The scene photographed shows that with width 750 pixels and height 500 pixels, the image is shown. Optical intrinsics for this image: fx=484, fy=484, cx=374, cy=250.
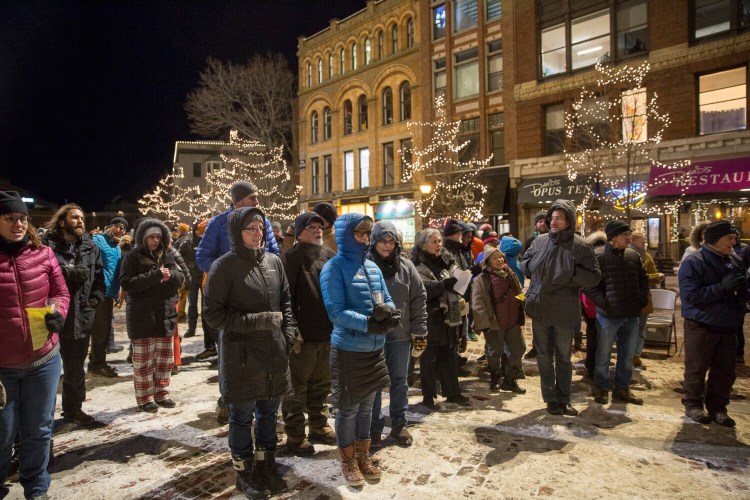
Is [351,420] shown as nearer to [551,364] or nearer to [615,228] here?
[551,364]

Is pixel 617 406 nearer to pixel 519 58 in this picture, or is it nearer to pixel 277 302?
pixel 277 302

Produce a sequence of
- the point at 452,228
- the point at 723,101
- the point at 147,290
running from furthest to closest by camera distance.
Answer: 1. the point at 723,101
2. the point at 452,228
3. the point at 147,290

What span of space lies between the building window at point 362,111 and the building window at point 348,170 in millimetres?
1870

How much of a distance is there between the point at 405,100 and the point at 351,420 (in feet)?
84.3

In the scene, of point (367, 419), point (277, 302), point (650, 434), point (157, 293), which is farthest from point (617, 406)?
point (157, 293)

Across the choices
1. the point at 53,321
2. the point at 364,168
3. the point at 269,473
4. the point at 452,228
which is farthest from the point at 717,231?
the point at 364,168

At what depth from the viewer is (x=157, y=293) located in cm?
548

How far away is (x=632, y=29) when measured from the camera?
18969mm

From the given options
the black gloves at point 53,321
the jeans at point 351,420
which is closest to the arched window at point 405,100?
the jeans at point 351,420

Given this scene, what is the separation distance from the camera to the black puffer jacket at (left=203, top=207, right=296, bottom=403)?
3.50m

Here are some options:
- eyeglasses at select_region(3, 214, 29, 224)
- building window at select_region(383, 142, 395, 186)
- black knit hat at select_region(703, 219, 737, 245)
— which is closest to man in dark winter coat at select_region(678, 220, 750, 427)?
black knit hat at select_region(703, 219, 737, 245)

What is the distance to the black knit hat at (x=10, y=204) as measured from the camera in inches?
133

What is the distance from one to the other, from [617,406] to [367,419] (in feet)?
10.9

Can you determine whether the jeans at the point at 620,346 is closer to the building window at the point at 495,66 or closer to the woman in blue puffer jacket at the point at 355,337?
the woman in blue puffer jacket at the point at 355,337
